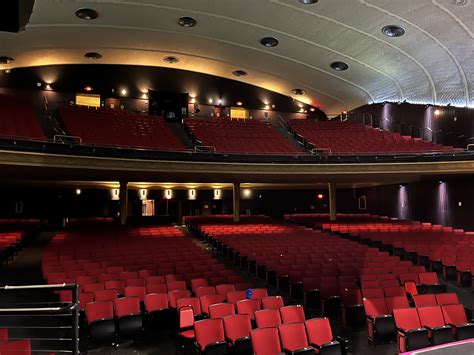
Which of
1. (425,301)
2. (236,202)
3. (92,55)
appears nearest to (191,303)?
(425,301)

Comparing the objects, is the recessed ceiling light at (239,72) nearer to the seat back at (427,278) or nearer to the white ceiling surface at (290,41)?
the white ceiling surface at (290,41)

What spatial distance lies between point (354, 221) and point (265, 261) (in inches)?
382

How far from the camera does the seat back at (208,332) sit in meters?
5.18

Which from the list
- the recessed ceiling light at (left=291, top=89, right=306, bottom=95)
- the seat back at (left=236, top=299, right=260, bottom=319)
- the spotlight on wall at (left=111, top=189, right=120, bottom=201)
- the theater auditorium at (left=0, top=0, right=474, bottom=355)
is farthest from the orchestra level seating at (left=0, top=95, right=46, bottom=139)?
the recessed ceiling light at (left=291, top=89, right=306, bottom=95)

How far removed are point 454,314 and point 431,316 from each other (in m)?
0.42

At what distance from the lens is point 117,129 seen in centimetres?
1638

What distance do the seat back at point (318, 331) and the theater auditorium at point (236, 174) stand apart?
0.11ft

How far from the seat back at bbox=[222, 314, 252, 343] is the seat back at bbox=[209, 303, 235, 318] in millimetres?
544

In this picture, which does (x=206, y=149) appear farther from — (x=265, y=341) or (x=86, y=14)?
(x=265, y=341)

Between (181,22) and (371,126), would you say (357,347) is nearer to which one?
(181,22)

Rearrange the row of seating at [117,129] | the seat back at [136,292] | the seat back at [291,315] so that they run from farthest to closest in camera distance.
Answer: the row of seating at [117,129] < the seat back at [136,292] < the seat back at [291,315]

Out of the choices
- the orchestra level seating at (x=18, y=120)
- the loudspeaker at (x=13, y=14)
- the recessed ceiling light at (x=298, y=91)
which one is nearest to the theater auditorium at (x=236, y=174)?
the loudspeaker at (x=13, y=14)

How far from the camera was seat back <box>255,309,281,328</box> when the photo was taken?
5688 millimetres

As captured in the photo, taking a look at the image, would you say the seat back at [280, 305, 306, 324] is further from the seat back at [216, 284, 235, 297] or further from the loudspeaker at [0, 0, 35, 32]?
the loudspeaker at [0, 0, 35, 32]
